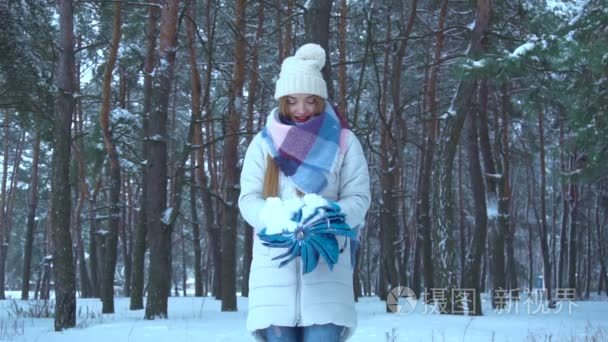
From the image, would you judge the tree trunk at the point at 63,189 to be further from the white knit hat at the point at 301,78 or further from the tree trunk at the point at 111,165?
the white knit hat at the point at 301,78

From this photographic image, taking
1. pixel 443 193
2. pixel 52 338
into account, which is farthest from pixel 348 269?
pixel 443 193

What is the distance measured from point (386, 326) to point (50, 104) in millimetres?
6778

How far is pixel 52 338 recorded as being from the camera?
752 cm

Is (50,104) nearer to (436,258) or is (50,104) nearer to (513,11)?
(436,258)

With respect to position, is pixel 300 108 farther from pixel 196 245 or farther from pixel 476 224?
pixel 196 245

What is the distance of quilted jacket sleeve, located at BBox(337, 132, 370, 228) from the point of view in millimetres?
3064

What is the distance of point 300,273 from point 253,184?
479 millimetres

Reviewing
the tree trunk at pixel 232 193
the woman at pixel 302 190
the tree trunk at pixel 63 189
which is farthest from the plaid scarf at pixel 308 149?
the tree trunk at pixel 232 193

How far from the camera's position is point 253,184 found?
10.4 ft

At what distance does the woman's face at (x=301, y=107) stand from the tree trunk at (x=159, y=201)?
277 inches

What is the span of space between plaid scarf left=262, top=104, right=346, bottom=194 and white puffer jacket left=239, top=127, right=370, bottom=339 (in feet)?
0.14

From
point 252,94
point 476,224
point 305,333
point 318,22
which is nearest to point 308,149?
point 305,333

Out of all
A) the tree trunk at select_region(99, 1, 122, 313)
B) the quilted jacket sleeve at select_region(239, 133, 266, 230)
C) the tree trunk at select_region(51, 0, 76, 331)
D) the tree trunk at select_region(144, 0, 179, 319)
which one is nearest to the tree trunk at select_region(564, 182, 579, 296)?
the tree trunk at select_region(99, 1, 122, 313)

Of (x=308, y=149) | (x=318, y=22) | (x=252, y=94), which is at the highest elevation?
(x=252, y=94)
